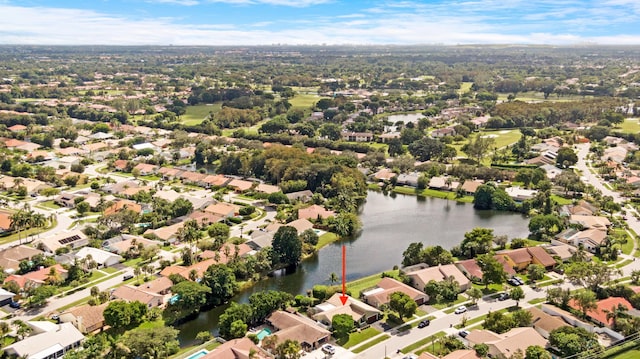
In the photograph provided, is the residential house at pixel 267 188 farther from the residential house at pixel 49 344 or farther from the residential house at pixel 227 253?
the residential house at pixel 49 344

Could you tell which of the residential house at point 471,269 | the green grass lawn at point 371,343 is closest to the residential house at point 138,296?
the green grass lawn at point 371,343

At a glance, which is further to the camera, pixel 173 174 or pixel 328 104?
pixel 328 104

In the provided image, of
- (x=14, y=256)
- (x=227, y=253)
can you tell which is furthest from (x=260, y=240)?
(x=14, y=256)

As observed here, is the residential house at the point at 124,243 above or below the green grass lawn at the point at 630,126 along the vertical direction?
below

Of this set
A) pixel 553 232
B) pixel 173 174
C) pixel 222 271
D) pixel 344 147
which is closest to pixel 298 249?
pixel 222 271

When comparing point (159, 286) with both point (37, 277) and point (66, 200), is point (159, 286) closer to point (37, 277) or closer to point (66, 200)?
point (37, 277)

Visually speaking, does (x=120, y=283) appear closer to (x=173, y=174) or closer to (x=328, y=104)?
(x=173, y=174)
